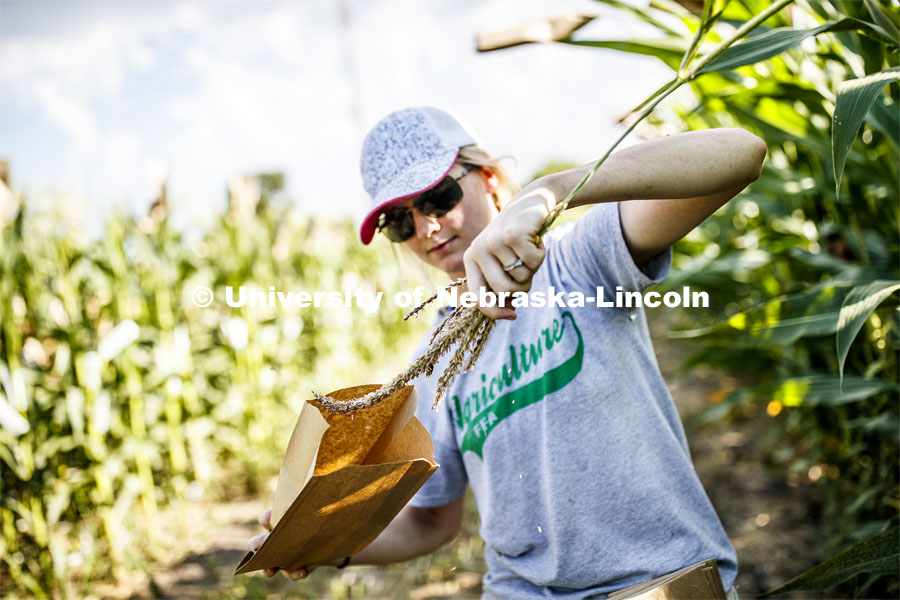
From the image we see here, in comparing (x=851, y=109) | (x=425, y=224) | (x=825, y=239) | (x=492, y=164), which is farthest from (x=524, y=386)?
(x=825, y=239)

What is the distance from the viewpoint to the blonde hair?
140 centimetres

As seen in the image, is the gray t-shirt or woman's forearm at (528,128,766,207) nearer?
woman's forearm at (528,128,766,207)

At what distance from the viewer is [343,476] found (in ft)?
2.92

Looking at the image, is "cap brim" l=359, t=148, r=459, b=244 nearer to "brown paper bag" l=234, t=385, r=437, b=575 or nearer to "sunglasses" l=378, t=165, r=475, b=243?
"sunglasses" l=378, t=165, r=475, b=243

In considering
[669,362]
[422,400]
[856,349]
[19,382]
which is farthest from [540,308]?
[669,362]

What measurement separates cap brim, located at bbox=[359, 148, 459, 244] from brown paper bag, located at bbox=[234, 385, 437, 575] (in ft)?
1.52

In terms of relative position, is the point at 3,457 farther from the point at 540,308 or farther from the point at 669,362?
the point at 669,362

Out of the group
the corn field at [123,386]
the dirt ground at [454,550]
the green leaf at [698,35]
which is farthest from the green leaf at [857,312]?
the corn field at [123,386]

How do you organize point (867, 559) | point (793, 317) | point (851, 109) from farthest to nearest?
1. point (793, 317)
2. point (867, 559)
3. point (851, 109)

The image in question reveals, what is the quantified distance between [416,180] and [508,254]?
0.54 meters

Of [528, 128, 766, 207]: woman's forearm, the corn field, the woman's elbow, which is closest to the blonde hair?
[528, 128, 766, 207]: woman's forearm

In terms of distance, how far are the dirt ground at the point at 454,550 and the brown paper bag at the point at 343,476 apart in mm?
1654

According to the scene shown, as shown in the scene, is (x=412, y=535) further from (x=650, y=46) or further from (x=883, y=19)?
(x=883, y=19)

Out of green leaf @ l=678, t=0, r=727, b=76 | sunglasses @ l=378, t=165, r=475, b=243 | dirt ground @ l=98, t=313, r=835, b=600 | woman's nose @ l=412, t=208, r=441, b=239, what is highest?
green leaf @ l=678, t=0, r=727, b=76
